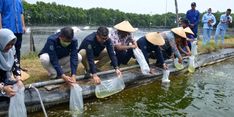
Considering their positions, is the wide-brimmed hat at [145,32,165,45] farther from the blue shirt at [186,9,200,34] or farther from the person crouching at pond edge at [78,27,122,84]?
the blue shirt at [186,9,200,34]

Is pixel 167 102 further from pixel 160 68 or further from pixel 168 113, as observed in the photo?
pixel 160 68

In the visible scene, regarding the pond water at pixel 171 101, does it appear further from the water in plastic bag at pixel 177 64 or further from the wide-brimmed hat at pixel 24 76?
A: the wide-brimmed hat at pixel 24 76

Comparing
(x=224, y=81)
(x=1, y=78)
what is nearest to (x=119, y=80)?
(x=1, y=78)

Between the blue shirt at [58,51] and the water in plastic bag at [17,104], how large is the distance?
1203 millimetres

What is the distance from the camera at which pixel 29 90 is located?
604 centimetres

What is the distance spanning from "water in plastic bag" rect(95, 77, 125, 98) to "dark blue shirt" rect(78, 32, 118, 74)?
0.33 m

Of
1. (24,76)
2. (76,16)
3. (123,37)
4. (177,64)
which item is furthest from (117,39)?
(76,16)

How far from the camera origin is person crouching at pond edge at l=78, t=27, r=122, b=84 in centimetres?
694

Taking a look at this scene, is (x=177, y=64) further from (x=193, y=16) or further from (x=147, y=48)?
(x=193, y=16)

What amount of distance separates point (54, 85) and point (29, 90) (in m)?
0.69

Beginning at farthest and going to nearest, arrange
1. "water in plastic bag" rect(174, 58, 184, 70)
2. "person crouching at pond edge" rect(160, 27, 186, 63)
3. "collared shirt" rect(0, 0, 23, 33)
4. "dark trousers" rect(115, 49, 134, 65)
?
"water in plastic bag" rect(174, 58, 184, 70) < "person crouching at pond edge" rect(160, 27, 186, 63) < "dark trousers" rect(115, 49, 134, 65) < "collared shirt" rect(0, 0, 23, 33)

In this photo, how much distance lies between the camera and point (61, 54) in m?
6.93

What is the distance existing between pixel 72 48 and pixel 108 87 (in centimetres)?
119

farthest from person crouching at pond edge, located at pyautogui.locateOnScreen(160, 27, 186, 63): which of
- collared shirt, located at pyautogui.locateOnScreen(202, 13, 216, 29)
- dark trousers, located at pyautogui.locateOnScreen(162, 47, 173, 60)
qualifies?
collared shirt, located at pyautogui.locateOnScreen(202, 13, 216, 29)
